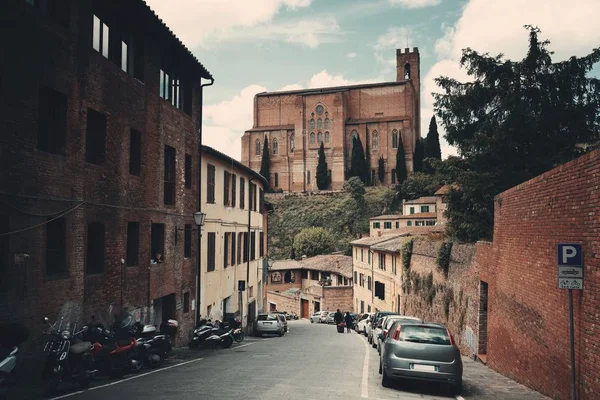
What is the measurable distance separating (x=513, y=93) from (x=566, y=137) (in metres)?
2.96

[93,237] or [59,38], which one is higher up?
[59,38]

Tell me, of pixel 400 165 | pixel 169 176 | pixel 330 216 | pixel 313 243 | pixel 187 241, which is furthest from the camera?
pixel 400 165

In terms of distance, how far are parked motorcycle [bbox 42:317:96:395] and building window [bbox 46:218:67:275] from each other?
175 centimetres

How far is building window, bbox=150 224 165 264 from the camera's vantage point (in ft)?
55.1

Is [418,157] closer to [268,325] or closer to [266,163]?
[266,163]

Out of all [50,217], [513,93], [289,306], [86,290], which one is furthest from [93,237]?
[289,306]

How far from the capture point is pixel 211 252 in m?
22.4

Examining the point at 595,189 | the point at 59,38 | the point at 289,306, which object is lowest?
the point at 289,306

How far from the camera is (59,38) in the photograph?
10.9 metres

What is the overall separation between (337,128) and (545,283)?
96.3 m

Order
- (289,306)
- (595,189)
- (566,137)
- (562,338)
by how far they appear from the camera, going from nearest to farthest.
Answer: (595,189), (562,338), (566,137), (289,306)

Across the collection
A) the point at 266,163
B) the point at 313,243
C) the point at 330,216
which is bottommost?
the point at 313,243

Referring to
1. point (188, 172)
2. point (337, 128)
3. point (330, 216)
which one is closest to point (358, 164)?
point (337, 128)

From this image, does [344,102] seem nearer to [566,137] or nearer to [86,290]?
[566,137]
